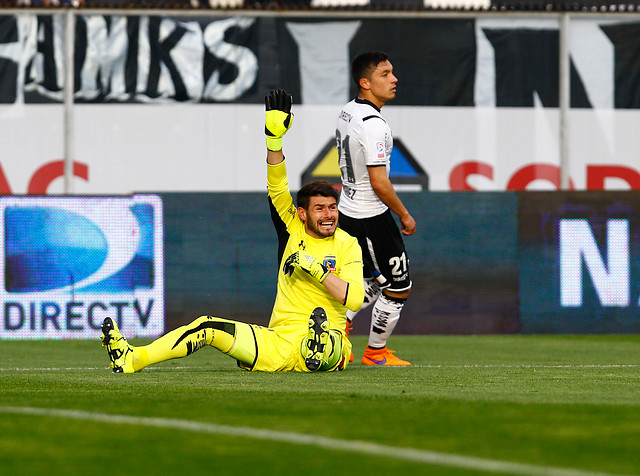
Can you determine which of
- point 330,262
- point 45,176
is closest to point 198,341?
point 330,262

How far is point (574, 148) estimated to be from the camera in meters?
20.5

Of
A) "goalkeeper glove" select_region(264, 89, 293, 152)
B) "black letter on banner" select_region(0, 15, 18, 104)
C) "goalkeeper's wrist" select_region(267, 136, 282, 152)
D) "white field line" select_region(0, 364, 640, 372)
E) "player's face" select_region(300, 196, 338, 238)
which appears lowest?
"white field line" select_region(0, 364, 640, 372)

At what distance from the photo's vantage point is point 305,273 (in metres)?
7.78

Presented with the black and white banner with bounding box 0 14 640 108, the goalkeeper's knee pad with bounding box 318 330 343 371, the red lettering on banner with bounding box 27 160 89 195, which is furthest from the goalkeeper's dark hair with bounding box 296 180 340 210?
the black and white banner with bounding box 0 14 640 108

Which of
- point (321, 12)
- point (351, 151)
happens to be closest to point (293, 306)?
point (351, 151)

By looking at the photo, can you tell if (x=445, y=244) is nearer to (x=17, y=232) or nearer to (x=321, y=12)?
(x=17, y=232)

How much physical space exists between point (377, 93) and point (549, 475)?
5.51m

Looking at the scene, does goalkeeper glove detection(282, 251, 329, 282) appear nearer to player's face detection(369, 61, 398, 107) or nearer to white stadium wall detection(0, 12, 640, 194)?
player's face detection(369, 61, 398, 107)

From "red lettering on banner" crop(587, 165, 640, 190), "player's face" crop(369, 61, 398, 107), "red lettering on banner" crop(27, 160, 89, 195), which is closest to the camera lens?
"player's face" crop(369, 61, 398, 107)

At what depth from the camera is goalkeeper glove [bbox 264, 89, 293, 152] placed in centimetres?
801

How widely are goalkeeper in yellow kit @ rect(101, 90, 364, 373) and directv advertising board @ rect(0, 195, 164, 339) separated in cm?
599

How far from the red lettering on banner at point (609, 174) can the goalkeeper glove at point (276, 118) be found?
42.5ft

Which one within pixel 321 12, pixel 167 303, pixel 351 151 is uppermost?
pixel 321 12

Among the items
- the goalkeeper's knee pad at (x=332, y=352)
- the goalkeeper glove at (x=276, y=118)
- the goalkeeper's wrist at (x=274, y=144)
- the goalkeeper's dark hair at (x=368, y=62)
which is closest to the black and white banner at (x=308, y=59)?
the goalkeeper's dark hair at (x=368, y=62)
